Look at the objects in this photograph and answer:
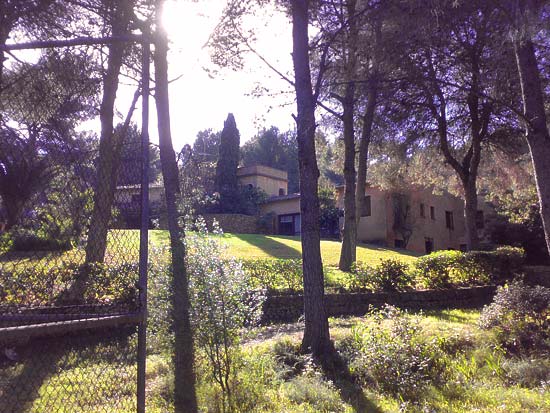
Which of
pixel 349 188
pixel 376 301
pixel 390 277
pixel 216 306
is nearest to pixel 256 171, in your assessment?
pixel 349 188

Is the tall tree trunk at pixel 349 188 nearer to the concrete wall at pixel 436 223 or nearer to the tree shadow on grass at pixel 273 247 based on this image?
the tree shadow on grass at pixel 273 247

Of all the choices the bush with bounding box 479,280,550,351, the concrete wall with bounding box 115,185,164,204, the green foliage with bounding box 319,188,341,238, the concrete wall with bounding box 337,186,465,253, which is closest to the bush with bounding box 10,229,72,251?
the concrete wall with bounding box 115,185,164,204

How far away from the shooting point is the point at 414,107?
14.1 metres

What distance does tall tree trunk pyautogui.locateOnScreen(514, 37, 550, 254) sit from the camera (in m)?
7.16

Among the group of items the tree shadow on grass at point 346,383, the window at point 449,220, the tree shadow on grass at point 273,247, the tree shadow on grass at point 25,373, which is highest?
the window at point 449,220

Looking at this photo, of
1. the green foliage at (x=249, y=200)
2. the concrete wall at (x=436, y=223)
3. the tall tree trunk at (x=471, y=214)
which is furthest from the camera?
the green foliage at (x=249, y=200)

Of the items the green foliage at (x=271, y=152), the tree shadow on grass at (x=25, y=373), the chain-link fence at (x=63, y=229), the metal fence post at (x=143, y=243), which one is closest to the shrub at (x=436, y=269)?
the chain-link fence at (x=63, y=229)

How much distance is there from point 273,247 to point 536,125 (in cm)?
1568

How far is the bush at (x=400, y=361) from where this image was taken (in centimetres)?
501

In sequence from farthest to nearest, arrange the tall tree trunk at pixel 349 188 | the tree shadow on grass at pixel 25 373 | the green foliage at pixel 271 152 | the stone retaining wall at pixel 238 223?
the green foliage at pixel 271 152
the stone retaining wall at pixel 238 223
the tall tree trunk at pixel 349 188
the tree shadow on grass at pixel 25 373

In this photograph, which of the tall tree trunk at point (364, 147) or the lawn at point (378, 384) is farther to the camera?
the tall tree trunk at point (364, 147)

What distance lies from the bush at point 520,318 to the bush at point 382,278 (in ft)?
14.0

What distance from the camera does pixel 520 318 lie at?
21.4 ft

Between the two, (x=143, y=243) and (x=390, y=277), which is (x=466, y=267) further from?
(x=143, y=243)
